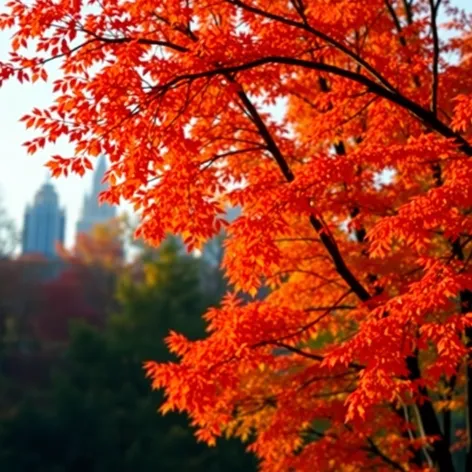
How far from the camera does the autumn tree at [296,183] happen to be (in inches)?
286

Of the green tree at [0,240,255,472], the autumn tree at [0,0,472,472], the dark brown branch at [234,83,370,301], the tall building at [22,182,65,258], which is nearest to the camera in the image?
the autumn tree at [0,0,472,472]

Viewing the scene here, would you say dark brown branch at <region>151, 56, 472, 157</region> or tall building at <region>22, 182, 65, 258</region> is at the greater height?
tall building at <region>22, 182, 65, 258</region>

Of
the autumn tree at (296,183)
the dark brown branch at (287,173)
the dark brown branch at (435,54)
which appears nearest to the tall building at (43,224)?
the autumn tree at (296,183)

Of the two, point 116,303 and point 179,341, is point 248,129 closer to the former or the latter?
point 179,341

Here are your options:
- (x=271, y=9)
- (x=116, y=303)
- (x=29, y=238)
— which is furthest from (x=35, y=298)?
(x=29, y=238)

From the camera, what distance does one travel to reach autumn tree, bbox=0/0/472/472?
23.8ft

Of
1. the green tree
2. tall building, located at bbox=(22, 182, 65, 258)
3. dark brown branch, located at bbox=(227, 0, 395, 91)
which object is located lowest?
the green tree

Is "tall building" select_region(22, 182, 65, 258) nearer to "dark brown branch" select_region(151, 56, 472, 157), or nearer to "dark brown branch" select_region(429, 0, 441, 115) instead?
"dark brown branch" select_region(429, 0, 441, 115)

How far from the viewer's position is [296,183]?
7.53 m

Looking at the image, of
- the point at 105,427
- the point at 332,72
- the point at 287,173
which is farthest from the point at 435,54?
the point at 105,427

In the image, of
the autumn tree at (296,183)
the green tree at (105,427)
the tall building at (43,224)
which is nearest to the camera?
the autumn tree at (296,183)

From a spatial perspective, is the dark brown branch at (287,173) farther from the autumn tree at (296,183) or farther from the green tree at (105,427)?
the green tree at (105,427)

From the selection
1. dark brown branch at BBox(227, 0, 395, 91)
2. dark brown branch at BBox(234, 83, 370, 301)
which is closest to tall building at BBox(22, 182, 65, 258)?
dark brown branch at BBox(234, 83, 370, 301)

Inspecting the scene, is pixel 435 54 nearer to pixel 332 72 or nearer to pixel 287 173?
pixel 332 72
